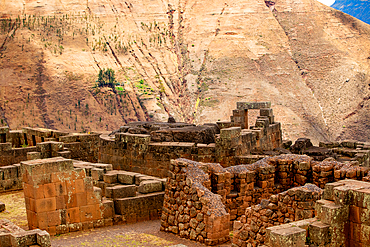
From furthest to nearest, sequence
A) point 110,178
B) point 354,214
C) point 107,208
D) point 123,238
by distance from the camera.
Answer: point 110,178
point 107,208
point 123,238
point 354,214

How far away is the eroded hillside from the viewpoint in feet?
173

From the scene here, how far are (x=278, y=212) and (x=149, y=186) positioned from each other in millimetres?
5912

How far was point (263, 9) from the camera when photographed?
7312 cm

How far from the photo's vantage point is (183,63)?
219 ft

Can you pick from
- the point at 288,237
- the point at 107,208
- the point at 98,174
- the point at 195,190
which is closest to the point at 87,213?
the point at 107,208

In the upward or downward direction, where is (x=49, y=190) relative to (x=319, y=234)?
upward

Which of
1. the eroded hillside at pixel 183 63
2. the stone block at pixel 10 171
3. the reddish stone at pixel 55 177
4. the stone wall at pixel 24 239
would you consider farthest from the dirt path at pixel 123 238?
the eroded hillside at pixel 183 63

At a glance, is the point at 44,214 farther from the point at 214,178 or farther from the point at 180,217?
the point at 214,178

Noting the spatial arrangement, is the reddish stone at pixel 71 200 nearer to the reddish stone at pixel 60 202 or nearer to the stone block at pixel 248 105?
the reddish stone at pixel 60 202

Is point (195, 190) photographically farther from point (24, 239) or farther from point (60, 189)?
point (24, 239)

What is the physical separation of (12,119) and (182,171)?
39252mm

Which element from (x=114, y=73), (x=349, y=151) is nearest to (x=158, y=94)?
(x=114, y=73)

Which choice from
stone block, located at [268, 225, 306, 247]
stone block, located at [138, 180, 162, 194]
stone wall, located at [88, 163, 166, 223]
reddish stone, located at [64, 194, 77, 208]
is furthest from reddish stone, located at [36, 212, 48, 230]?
stone block, located at [268, 225, 306, 247]

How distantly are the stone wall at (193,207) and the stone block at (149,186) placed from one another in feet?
7.32
